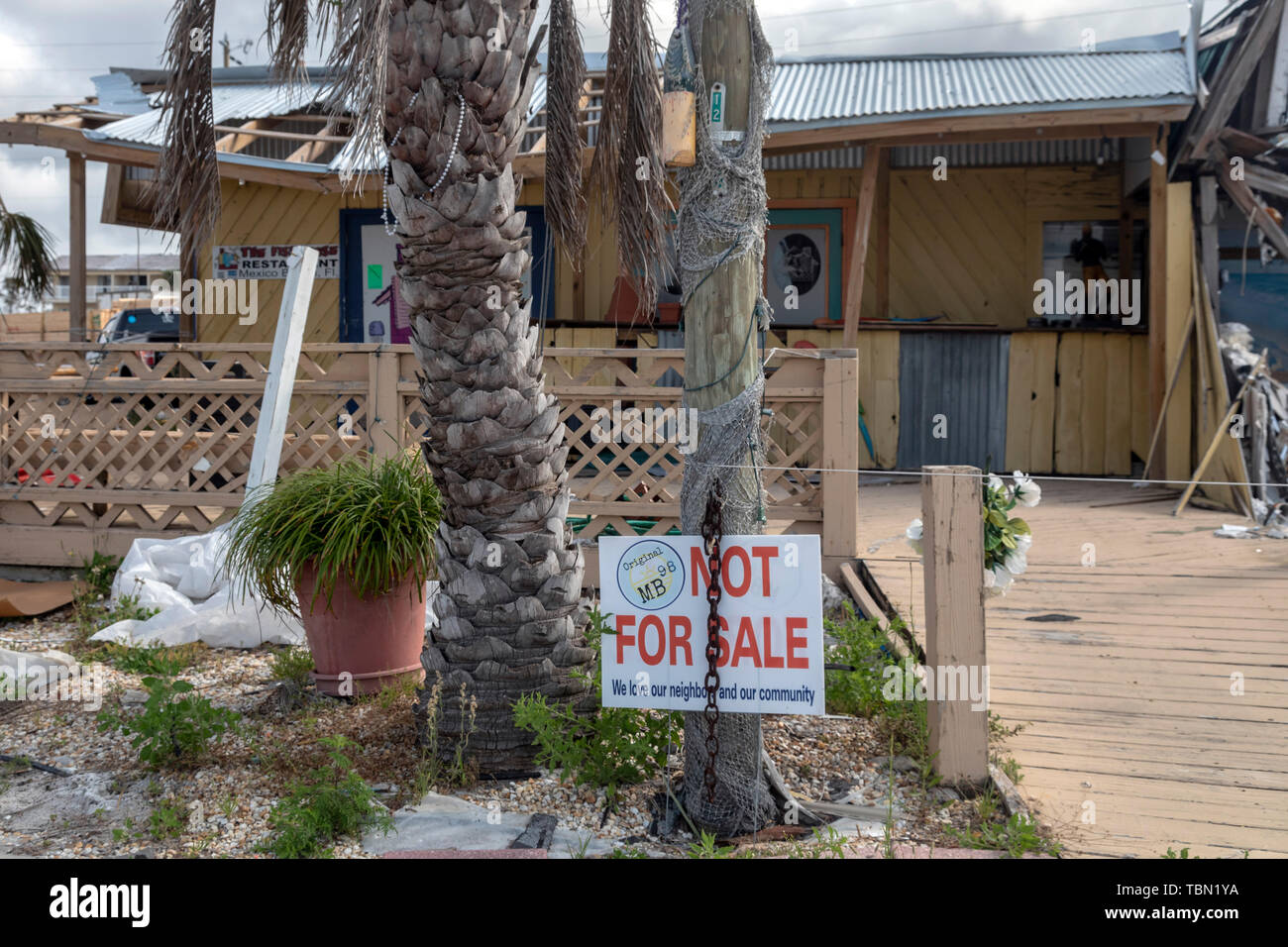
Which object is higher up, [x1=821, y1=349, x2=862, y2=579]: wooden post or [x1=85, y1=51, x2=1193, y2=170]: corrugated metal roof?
[x1=85, y1=51, x2=1193, y2=170]: corrugated metal roof

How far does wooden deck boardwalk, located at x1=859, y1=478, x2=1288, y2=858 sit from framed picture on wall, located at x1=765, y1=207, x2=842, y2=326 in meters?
4.44

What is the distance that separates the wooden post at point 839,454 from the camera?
7039 mm

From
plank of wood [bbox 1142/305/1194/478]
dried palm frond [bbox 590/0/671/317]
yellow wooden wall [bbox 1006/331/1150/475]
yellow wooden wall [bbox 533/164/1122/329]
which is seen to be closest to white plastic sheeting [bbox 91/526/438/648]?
dried palm frond [bbox 590/0/671/317]

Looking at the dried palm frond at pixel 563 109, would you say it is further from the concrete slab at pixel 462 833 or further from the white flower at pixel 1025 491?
the concrete slab at pixel 462 833

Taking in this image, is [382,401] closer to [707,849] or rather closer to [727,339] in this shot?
[727,339]

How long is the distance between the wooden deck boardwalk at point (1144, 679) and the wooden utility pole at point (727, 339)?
1068 millimetres

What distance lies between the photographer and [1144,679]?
16.8ft

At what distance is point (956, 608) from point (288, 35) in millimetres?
3974

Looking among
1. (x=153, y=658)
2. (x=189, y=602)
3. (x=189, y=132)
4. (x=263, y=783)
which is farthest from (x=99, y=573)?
(x=263, y=783)

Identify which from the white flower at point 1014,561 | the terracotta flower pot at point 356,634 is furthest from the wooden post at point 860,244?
the terracotta flower pot at point 356,634

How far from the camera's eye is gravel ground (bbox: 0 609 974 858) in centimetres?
375

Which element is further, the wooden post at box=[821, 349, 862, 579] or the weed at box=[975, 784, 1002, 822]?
the wooden post at box=[821, 349, 862, 579]

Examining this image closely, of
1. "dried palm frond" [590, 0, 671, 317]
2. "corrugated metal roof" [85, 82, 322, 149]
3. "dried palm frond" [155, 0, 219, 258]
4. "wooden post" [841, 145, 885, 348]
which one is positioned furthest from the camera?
"corrugated metal roof" [85, 82, 322, 149]

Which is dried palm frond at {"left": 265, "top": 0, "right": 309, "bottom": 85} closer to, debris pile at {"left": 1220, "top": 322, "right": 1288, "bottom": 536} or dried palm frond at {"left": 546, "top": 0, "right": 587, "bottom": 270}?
dried palm frond at {"left": 546, "top": 0, "right": 587, "bottom": 270}
